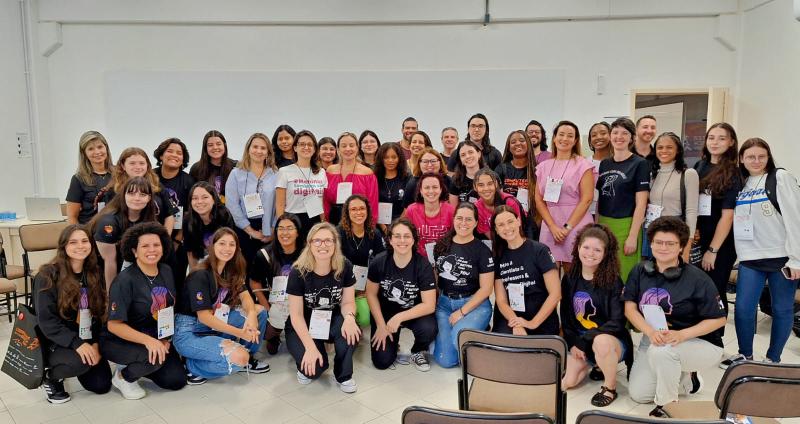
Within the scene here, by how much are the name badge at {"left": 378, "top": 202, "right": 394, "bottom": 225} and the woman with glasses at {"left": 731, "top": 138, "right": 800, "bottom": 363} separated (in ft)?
7.48

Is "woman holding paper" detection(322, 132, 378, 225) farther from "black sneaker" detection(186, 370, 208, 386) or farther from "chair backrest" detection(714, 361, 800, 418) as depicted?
"chair backrest" detection(714, 361, 800, 418)

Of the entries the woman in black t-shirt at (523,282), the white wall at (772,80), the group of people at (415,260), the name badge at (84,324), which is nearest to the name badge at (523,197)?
the group of people at (415,260)

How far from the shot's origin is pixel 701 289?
2562mm

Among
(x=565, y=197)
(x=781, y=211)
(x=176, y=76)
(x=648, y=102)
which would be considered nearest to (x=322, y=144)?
(x=565, y=197)

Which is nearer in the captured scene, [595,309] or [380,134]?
[595,309]

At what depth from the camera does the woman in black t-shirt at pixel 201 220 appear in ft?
10.8

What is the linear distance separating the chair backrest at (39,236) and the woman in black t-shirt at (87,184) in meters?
0.93

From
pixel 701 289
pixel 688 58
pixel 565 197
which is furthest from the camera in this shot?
pixel 688 58

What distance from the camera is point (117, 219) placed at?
306 cm

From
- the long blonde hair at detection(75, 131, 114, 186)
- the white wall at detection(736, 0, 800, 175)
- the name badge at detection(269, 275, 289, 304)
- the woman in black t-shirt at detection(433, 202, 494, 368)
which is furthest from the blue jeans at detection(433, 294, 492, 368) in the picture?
the white wall at detection(736, 0, 800, 175)

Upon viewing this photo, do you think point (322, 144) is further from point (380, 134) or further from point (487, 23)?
point (487, 23)

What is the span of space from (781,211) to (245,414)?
3.21m

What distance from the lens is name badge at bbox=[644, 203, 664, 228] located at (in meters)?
3.32

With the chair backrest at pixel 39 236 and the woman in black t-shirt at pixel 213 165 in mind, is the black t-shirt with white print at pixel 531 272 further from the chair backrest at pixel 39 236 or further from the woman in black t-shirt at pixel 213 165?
the chair backrest at pixel 39 236
